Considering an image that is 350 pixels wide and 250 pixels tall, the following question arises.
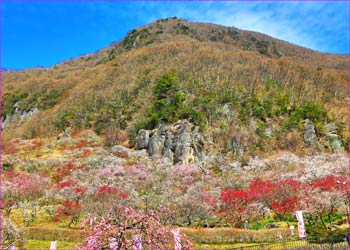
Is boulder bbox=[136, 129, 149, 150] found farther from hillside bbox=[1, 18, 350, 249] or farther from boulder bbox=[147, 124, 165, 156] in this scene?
boulder bbox=[147, 124, 165, 156]

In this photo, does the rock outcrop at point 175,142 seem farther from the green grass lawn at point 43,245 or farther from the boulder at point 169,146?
the green grass lawn at point 43,245

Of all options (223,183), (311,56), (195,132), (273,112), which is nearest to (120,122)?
(195,132)

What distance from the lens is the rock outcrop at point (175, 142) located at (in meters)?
37.3

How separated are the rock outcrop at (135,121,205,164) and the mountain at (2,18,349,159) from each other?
1.76 metres

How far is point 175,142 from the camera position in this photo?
38500 millimetres

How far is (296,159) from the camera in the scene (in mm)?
35062

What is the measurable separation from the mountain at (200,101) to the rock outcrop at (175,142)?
5.77ft

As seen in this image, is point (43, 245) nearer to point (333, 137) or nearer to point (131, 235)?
point (131, 235)

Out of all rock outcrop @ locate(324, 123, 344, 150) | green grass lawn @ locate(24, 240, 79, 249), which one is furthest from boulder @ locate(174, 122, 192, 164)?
green grass lawn @ locate(24, 240, 79, 249)

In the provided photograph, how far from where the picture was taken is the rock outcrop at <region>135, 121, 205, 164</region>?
123ft

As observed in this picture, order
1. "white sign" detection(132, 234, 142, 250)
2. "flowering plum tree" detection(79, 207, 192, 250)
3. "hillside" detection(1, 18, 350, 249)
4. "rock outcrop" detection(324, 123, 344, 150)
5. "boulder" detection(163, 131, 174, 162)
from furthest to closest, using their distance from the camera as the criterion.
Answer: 1. "rock outcrop" detection(324, 123, 344, 150)
2. "boulder" detection(163, 131, 174, 162)
3. "hillside" detection(1, 18, 350, 249)
4. "white sign" detection(132, 234, 142, 250)
5. "flowering plum tree" detection(79, 207, 192, 250)

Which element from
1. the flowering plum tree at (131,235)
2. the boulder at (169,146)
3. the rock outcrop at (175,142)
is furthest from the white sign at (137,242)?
the boulder at (169,146)

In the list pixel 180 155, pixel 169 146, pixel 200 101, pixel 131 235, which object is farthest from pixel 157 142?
pixel 131 235

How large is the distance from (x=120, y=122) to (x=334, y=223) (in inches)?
1355
